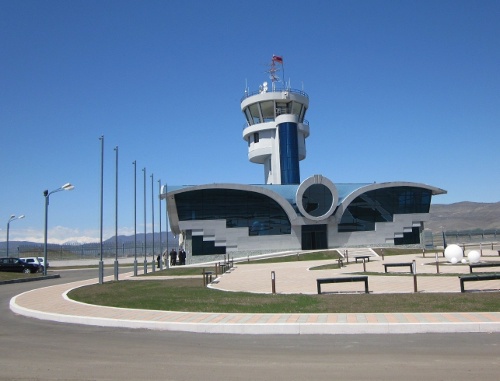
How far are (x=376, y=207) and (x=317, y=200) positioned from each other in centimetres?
725

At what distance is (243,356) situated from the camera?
7.86 metres

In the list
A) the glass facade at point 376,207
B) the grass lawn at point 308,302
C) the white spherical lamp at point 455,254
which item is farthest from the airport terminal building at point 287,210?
the grass lawn at point 308,302

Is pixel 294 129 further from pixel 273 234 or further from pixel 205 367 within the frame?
pixel 205 367

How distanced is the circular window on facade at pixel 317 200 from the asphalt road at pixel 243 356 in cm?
4288

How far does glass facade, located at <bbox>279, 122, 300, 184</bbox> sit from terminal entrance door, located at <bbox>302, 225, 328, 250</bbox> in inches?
310

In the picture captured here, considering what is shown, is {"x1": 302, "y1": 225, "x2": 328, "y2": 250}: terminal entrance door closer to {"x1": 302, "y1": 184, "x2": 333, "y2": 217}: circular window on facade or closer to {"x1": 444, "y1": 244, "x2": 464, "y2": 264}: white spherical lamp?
{"x1": 302, "y1": 184, "x2": 333, "y2": 217}: circular window on facade

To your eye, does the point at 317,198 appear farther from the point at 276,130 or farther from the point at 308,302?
the point at 308,302

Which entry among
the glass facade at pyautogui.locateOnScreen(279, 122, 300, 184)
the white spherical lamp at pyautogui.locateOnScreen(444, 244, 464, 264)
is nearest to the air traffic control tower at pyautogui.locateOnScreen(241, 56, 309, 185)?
the glass facade at pyautogui.locateOnScreen(279, 122, 300, 184)

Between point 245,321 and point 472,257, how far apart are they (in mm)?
18846

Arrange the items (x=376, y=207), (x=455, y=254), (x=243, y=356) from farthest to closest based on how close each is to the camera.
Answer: (x=376, y=207) → (x=455, y=254) → (x=243, y=356)

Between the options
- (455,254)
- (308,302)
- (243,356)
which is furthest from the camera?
(455,254)

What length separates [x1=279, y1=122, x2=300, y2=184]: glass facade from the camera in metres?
59.1

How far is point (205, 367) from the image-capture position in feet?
23.5

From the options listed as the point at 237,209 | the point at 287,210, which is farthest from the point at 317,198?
the point at 237,209
